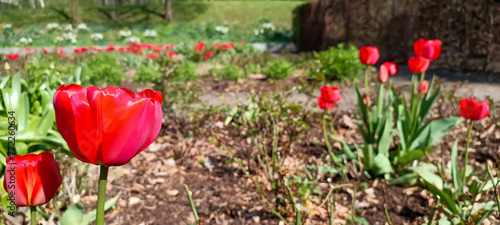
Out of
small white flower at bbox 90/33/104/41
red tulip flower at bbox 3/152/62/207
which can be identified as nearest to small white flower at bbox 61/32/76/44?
small white flower at bbox 90/33/104/41

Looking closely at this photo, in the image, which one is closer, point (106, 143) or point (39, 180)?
point (106, 143)

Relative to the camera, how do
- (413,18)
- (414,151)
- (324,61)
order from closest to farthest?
(414,151) → (324,61) → (413,18)

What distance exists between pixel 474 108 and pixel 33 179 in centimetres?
198

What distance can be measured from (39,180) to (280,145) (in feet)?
8.46

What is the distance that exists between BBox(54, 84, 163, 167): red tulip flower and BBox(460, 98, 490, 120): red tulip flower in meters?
1.83

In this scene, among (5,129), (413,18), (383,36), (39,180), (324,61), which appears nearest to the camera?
(39,180)

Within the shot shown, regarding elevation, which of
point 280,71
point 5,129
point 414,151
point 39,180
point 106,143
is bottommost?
point 280,71

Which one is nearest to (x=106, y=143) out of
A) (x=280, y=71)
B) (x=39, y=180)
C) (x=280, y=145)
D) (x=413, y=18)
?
(x=39, y=180)

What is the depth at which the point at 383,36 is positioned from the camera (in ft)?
27.5

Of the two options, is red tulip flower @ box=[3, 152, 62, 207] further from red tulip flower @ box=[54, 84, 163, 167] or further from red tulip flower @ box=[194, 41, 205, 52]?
red tulip flower @ box=[194, 41, 205, 52]

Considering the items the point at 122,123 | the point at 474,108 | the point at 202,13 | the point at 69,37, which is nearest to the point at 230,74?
the point at 474,108

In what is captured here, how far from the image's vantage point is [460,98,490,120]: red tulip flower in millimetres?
2047

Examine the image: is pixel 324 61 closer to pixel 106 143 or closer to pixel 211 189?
pixel 211 189

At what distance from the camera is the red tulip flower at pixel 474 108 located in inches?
80.6
